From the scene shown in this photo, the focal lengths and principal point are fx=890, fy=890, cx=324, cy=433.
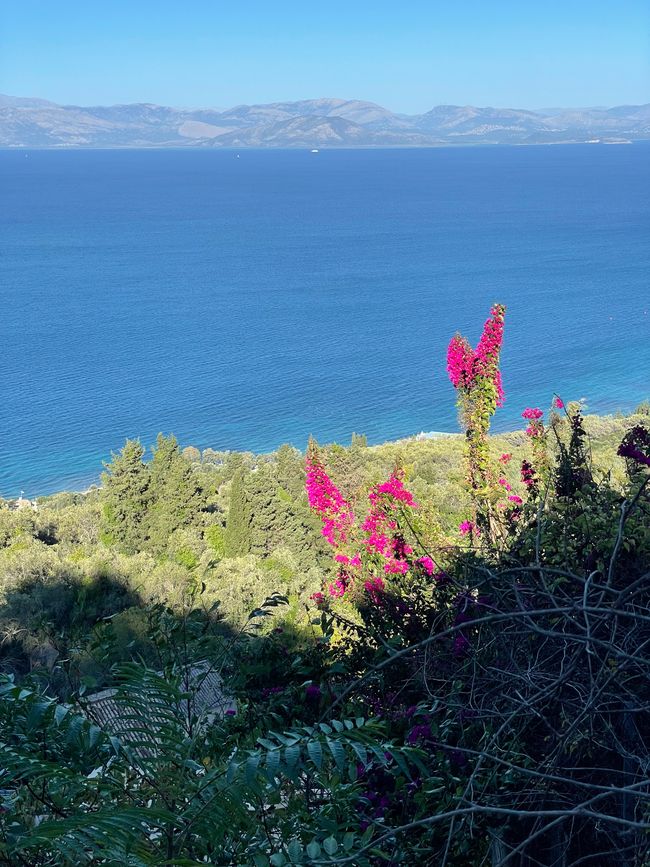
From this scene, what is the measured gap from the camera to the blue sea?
3184 centimetres

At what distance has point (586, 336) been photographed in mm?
40062

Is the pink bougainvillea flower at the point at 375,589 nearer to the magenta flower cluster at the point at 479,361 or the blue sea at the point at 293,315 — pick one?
the magenta flower cluster at the point at 479,361

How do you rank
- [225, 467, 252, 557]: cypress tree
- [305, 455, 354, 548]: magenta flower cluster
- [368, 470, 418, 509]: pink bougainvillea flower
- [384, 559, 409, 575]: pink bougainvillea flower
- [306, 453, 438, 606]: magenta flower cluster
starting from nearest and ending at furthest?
[306, 453, 438, 606]: magenta flower cluster < [384, 559, 409, 575]: pink bougainvillea flower < [368, 470, 418, 509]: pink bougainvillea flower < [305, 455, 354, 548]: magenta flower cluster < [225, 467, 252, 557]: cypress tree

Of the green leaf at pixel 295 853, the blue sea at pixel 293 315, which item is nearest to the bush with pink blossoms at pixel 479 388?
the green leaf at pixel 295 853

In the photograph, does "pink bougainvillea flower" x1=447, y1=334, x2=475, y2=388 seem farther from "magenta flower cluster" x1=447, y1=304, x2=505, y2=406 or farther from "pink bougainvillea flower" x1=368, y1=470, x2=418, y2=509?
"pink bougainvillea flower" x1=368, y1=470, x2=418, y2=509

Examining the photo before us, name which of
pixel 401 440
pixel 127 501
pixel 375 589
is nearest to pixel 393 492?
pixel 375 589

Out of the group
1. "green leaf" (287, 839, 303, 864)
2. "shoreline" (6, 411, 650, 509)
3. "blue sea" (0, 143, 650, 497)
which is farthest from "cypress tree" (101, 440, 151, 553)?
"green leaf" (287, 839, 303, 864)

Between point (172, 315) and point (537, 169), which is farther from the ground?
point (537, 169)

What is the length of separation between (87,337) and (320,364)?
1374 cm

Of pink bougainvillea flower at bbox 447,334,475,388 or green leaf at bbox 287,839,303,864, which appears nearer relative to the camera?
green leaf at bbox 287,839,303,864

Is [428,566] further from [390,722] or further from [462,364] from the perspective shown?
[462,364]

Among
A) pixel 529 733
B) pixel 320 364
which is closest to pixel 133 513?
pixel 529 733

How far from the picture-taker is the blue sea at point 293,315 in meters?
31.8

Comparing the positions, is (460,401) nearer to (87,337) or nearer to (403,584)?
(403,584)
